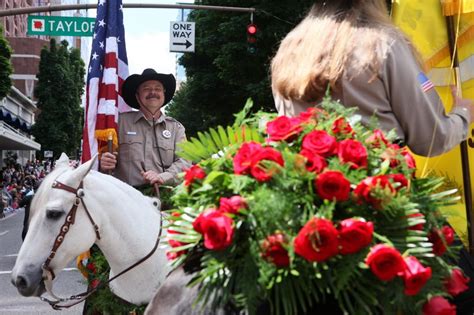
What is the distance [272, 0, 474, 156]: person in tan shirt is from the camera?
7.58 ft

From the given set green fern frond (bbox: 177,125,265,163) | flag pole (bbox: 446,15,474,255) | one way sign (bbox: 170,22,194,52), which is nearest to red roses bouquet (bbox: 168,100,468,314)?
green fern frond (bbox: 177,125,265,163)

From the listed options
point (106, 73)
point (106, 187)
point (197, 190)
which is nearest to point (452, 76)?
point (197, 190)

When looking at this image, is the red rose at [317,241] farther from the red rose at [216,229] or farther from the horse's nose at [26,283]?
the horse's nose at [26,283]

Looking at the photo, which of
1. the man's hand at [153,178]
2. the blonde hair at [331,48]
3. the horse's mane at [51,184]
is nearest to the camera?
the blonde hair at [331,48]

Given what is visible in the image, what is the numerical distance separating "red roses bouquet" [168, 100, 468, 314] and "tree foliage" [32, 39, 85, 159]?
258 feet

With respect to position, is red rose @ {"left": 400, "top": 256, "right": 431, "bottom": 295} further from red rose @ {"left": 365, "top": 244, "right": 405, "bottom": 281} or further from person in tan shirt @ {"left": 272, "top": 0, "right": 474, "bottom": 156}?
person in tan shirt @ {"left": 272, "top": 0, "right": 474, "bottom": 156}

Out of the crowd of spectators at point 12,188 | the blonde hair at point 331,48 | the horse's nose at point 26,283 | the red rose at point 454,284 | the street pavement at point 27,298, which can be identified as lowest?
the crowd of spectators at point 12,188

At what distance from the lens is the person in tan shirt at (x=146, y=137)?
5.62 m

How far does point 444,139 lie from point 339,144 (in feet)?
1.84

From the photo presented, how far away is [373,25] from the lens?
2422 mm

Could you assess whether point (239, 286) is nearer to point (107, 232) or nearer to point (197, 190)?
point (197, 190)

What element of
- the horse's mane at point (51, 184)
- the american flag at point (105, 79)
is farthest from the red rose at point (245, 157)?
the american flag at point (105, 79)

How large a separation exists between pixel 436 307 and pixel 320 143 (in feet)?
1.93

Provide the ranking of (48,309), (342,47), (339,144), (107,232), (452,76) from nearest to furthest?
(339,144) < (342,47) < (452,76) < (107,232) < (48,309)
